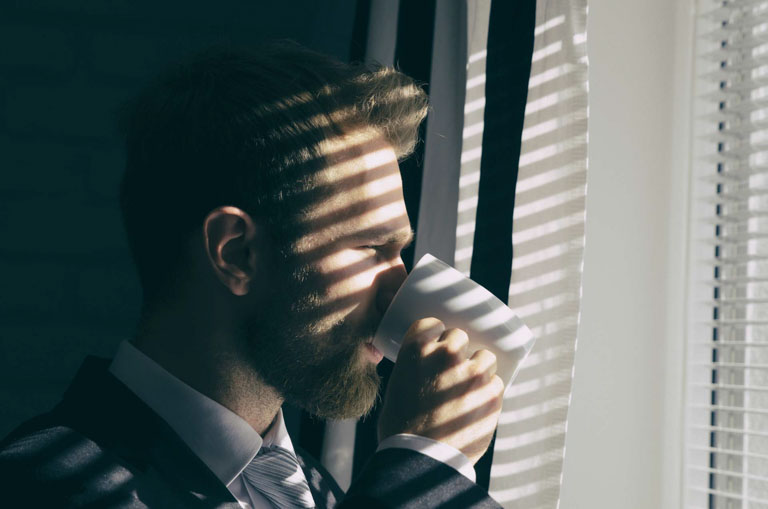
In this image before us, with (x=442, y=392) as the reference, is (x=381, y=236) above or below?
above

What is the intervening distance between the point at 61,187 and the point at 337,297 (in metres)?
0.76

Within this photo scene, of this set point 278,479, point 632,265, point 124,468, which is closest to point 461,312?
point 278,479

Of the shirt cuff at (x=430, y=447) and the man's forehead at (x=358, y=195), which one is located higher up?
the man's forehead at (x=358, y=195)

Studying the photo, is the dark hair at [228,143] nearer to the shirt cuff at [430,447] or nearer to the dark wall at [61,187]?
the shirt cuff at [430,447]

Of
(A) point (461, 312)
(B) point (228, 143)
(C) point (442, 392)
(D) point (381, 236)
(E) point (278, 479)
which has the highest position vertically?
(B) point (228, 143)

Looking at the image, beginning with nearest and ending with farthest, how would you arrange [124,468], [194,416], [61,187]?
[124,468]
[194,416]
[61,187]

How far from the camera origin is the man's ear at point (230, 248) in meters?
0.96

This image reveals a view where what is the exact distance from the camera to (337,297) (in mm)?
998

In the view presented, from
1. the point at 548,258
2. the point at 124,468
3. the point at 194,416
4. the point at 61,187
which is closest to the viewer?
the point at 124,468

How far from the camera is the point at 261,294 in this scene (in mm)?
984

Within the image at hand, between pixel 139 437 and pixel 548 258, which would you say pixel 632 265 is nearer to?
pixel 548 258

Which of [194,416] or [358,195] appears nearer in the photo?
[194,416]

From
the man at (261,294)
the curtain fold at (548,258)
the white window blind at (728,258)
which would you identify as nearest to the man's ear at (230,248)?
the man at (261,294)

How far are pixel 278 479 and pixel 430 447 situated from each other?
272 mm
